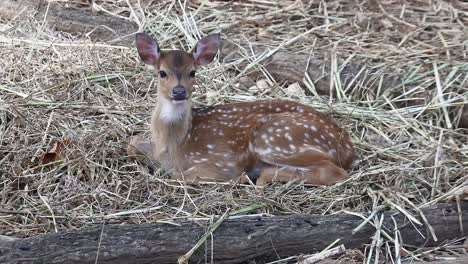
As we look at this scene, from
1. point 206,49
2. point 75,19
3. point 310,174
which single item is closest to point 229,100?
point 206,49

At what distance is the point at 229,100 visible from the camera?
297 inches

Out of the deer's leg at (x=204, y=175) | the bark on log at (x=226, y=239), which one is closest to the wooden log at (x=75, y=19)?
the deer's leg at (x=204, y=175)

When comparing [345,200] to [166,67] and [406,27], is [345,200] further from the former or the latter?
[406,27]

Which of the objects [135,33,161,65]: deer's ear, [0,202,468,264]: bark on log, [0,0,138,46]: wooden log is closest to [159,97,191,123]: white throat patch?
[135,33,161,65]: deer's ear

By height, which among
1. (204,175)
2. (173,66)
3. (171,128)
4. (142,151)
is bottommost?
(204,175)

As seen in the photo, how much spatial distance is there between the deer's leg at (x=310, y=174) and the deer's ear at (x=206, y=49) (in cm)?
88

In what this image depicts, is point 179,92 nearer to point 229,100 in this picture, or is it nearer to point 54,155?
point 54,155

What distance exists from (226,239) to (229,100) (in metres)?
2.58

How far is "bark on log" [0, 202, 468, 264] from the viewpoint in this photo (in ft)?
15.9

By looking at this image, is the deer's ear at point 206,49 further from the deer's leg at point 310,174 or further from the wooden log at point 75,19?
the wooden log at point 75,19

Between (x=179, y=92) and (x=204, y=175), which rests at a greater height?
(x=179, y=92)

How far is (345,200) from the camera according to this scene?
5848 mm

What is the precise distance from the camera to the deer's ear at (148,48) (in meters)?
6.36

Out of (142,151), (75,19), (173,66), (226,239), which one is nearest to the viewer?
(226,239)
